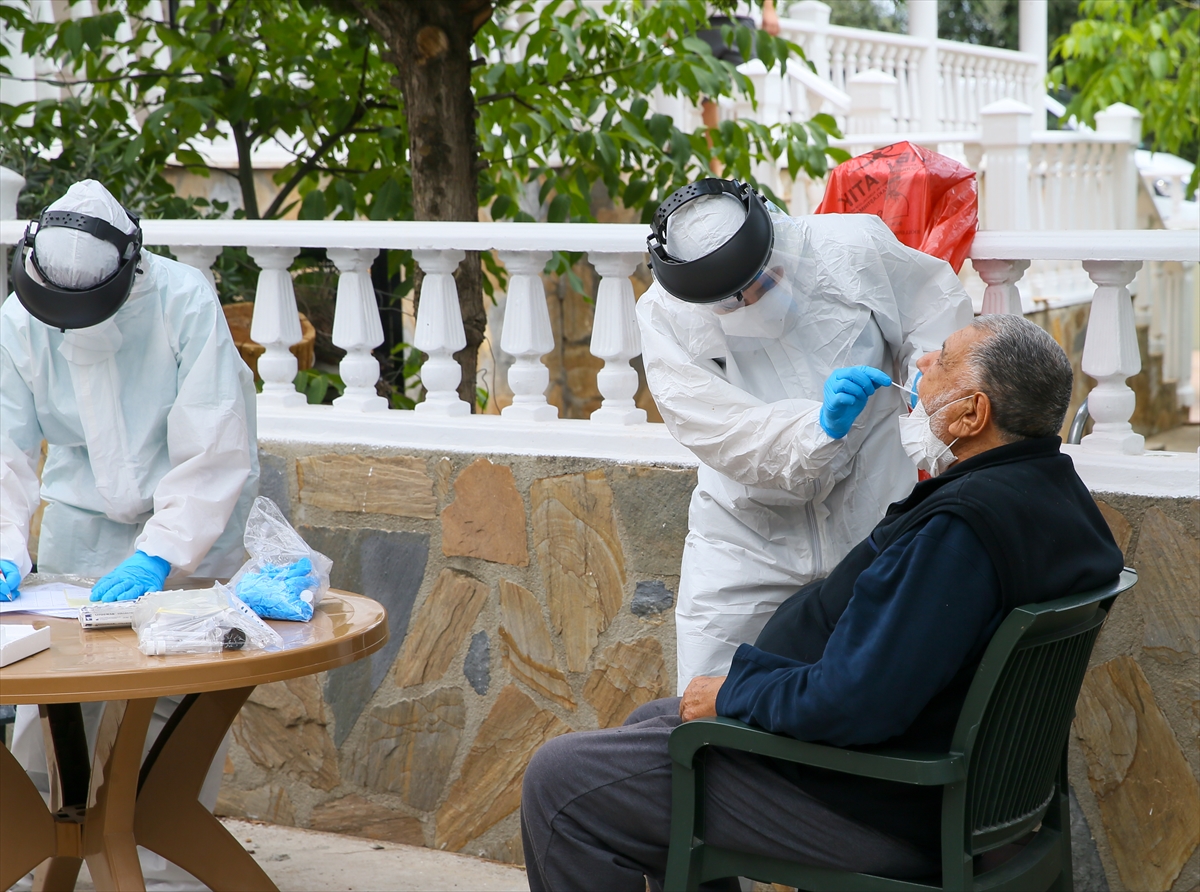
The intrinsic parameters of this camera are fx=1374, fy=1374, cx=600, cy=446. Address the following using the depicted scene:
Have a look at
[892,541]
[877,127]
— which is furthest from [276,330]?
[877,127]

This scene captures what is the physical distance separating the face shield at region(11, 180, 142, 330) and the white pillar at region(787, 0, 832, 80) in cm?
806

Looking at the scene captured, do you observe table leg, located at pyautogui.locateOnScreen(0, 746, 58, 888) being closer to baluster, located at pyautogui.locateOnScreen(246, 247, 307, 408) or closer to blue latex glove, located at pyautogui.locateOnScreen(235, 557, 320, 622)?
blue latex glove, located at pyautogui.locateOnScreen(235, 557, 320, 622)

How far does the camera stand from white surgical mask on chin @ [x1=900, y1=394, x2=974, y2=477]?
206cm

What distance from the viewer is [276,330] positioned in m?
3.57

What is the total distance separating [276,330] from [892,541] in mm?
2072

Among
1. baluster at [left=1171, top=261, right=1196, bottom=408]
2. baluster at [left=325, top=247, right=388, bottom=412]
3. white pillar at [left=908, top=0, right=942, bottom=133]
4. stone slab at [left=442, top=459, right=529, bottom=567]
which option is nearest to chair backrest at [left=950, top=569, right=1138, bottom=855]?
stone slab at [left=442, top=459, right=529, bottom=567]

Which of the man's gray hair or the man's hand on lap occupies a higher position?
the man's gray hair

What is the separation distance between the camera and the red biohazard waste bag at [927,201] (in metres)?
2.75

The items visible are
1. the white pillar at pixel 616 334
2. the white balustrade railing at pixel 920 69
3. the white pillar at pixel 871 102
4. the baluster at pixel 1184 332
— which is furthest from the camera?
the white balustrade railing at pixel 920 69

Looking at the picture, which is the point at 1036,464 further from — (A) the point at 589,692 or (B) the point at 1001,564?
(A) the point at 589,692

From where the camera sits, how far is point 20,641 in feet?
7.15

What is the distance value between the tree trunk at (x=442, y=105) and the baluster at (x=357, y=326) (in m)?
0.71

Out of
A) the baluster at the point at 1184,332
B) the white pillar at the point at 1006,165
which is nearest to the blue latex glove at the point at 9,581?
the white pillar at the point at 1006,165

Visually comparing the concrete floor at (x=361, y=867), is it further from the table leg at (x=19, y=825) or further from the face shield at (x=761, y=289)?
the face shield at (x=761, y=289)
